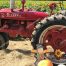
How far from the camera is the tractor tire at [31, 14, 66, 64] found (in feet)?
19.9

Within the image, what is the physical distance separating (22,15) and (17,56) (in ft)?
3.52

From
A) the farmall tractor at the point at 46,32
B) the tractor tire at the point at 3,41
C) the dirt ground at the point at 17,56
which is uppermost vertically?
the farmall tractor at the point at 46,32

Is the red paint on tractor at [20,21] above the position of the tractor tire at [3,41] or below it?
above

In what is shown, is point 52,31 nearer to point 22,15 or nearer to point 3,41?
point 22,15

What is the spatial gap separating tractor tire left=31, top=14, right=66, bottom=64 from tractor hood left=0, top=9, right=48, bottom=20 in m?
0.93

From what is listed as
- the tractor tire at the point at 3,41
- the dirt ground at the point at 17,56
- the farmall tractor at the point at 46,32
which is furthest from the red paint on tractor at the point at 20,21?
the dirt ground at the point at 17,56

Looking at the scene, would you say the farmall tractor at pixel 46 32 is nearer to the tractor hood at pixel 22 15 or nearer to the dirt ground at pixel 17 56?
the tractor hood at pixel 22 15

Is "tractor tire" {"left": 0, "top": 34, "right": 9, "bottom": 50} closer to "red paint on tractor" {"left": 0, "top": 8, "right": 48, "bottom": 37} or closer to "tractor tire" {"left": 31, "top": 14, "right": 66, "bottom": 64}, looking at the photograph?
"red paint on tractor" {"left": 0, "top": 8, "right": 48, "bottom": 37}

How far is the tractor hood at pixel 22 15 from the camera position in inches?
278

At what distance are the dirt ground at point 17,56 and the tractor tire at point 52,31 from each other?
0.52 meters

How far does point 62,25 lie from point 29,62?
1.04 meters

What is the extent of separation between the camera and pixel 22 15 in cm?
713

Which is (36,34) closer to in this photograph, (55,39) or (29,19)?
(55,39)

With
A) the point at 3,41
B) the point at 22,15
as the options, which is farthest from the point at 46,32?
the point at 3,41
